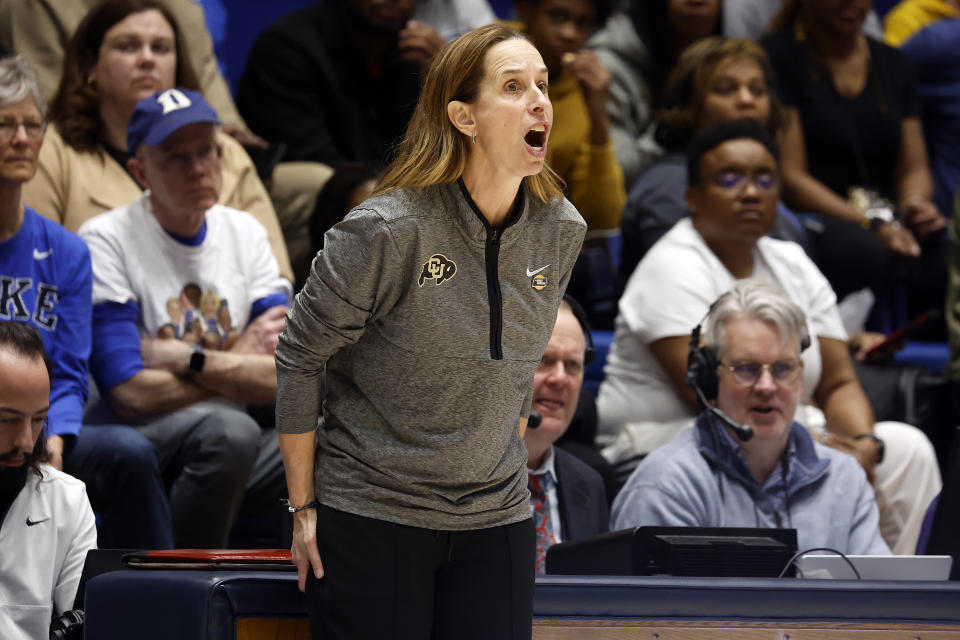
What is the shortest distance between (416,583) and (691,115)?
2737 millimetres

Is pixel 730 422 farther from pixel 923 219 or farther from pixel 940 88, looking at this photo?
pixel 940 88

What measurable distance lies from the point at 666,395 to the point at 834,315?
1.88 ft

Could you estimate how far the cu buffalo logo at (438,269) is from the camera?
1564mm

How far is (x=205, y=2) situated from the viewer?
4.57 meters

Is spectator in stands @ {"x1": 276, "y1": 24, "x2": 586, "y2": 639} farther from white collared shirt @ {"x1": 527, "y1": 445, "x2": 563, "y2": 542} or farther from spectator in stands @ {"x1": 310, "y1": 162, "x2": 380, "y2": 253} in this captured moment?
spectator in stands @ {"x1": 310, "y1": 162, "x2": 380, "y2": 253}

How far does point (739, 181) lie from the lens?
352cm

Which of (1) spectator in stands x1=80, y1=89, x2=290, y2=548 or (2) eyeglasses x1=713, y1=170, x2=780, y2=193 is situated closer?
(1) spectator in stands x1=80, y1=89, x2=290, y2=548

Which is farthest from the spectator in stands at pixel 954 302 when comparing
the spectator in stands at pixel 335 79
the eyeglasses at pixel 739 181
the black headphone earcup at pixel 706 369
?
the spectator in stands at pixel 335 79

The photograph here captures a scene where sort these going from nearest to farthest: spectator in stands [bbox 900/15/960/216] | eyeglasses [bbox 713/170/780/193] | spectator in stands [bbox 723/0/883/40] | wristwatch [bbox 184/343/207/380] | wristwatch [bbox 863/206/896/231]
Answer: wristwatch [bbox 184/343/207/380] < eyeglasses [bbox 713/170/780/193] < wristwatch [bbox 863/206/896/231] < spectator in stands [bbox 723/0/883/40] < spectator in stands [bbox 900/15/960/216]

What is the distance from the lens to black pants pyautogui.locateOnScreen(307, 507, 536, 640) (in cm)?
156

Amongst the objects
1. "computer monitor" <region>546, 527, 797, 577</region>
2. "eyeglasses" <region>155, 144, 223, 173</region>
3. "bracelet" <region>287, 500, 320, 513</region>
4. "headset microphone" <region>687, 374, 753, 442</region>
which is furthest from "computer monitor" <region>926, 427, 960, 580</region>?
"eyeglasses" <region>155, 144, 223, 173</region>

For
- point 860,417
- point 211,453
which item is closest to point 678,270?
point 860,417

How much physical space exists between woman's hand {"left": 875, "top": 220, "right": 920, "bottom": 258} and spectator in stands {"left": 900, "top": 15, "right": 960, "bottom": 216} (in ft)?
2.04

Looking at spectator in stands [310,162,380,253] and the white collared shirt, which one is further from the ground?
spectator in stands [310,162,380,253]
